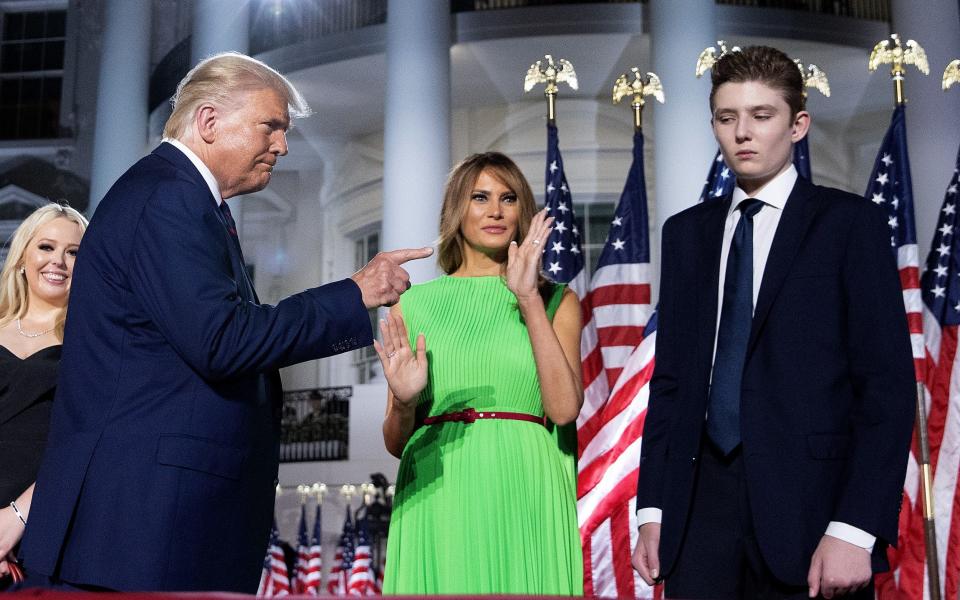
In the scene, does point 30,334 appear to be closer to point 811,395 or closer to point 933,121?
point 811,395

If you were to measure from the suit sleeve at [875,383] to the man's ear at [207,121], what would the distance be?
46.2 inches

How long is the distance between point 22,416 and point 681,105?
23.3 feet

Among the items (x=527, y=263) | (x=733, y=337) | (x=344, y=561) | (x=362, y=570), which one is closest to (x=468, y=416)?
(x=527, y=263)

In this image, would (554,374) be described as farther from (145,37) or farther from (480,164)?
(145,37)

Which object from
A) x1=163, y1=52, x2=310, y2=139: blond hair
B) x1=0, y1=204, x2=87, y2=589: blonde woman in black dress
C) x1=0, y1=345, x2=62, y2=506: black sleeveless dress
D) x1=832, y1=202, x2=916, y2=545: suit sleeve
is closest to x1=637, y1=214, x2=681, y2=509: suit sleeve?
x1=832, y1=202, x2=916, y2=545: suit sleeve

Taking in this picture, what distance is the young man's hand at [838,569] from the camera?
174cm

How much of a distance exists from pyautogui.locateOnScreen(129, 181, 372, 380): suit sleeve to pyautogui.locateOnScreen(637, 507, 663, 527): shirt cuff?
628 mm

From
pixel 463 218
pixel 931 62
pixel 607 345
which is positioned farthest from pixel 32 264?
pixel 931 62

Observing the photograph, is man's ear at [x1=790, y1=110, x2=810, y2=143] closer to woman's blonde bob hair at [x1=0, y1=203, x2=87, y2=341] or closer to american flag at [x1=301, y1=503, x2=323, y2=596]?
woman's blonde bob hair at [x1=0, y1=203, x2=87, y2=341]

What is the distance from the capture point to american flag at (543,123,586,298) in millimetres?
5652

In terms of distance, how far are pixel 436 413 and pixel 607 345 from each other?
2.93 m

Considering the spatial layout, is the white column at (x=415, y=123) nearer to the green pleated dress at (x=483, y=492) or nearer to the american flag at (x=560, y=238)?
the american flag at (x=560, y=238)

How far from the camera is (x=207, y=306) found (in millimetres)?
1793

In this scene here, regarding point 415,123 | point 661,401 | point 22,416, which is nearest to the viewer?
point 661,401
